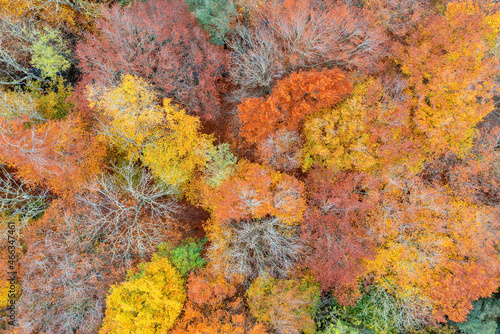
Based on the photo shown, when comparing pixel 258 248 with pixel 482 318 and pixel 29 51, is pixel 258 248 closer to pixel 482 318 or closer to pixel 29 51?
pixel 482 318

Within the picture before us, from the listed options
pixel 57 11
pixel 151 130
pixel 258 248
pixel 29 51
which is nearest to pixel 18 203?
pixel 151 130

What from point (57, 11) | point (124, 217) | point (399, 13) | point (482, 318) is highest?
point (57, 11)

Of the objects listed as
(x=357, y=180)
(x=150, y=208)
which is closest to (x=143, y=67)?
(x=150, y=208)

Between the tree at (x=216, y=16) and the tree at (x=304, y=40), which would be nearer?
the tree at (x=304, y=40)

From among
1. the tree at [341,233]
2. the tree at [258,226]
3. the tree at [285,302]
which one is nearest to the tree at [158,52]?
the tree at [258,226]

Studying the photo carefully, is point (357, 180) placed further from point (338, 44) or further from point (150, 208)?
point (150, 208)

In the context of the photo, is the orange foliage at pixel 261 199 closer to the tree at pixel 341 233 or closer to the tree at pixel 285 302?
the tree at pixel 341 233

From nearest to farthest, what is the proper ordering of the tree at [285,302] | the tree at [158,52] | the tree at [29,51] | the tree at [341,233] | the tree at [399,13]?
the tree at [285,302] → the tree at [341,233] → the tree at [158,52] → the tree at [399,13] → the tree at [29,51]
